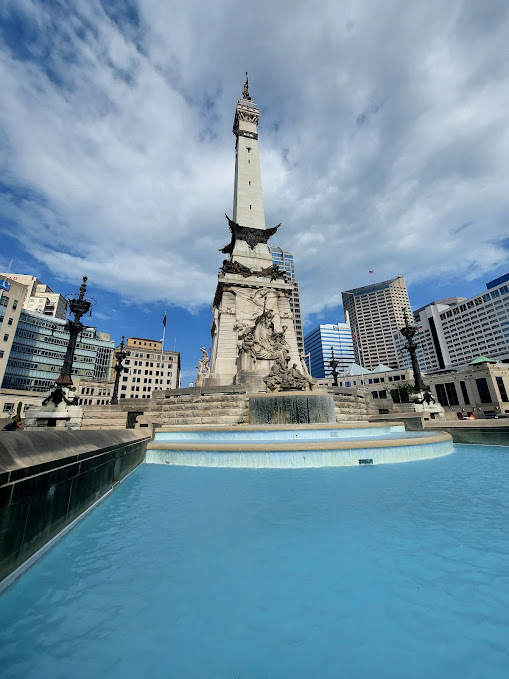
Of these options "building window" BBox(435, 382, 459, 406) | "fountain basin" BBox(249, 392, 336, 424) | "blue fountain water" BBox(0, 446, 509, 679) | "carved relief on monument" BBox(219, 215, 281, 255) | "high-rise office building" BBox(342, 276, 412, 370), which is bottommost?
"blue fountain water" BBox(0, 446, 509, 679)

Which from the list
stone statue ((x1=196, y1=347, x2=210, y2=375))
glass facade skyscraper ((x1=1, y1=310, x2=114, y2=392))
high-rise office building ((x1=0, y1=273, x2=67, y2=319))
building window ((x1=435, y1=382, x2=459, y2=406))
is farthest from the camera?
high-rise office building ((x1=0, y1=273, x2=67, y2=319))

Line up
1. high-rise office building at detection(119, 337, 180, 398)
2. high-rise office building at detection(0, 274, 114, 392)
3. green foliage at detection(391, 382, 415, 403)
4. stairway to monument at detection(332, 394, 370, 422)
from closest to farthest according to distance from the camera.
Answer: stairway to monument at detection(332, 394, 370, 422) < green foliage at detection(391, 382, 415, 403) < high-rise office building at detection(0, 274, 114, 392) < high-rise office building at detection(119, 337, 180, 398)

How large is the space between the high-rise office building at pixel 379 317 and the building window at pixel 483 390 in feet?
404

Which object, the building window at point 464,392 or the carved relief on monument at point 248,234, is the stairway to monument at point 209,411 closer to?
the carved relief on monument at point 248,234

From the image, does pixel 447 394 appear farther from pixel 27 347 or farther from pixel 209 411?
pixel 27 347

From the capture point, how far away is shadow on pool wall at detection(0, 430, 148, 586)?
2.68 meters

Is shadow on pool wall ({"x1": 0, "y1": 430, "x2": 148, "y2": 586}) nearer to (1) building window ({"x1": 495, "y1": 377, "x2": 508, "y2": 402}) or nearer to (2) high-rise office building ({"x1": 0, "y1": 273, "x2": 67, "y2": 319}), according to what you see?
(1) building window ({"x1": 495, "y1": 377, "x2": 508, "y2": 402})

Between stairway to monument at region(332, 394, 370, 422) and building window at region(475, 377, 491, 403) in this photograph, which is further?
building window at region(475, 377, 491, 403)

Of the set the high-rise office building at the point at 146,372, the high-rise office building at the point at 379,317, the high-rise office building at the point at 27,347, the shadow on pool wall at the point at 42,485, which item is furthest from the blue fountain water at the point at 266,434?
the high-rise office building at the point at 379,317

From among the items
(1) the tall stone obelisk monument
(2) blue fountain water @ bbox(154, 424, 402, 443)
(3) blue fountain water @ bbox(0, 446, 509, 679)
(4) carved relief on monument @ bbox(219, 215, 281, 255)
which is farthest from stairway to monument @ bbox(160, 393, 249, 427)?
(4) carved relief on monument @ bbox(219, 215, 281, 255)

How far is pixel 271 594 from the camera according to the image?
2670 mm

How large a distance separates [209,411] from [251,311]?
38.5 feet

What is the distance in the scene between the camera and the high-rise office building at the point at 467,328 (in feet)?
363

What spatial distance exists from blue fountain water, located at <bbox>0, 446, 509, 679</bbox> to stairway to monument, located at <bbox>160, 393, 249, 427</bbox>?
1216cm
